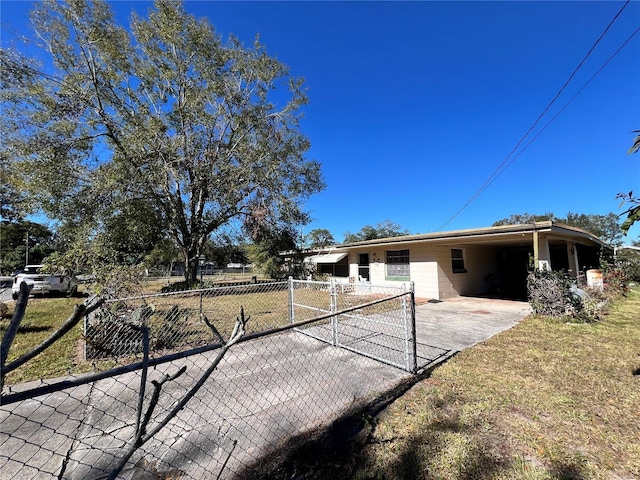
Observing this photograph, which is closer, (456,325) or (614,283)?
(456,325)

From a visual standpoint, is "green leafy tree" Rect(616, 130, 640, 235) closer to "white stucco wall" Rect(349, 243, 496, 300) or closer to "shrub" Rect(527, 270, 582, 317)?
"shrub" Rect(527, 270, 582, 317)

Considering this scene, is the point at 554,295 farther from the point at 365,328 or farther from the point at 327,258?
the point at 327,258

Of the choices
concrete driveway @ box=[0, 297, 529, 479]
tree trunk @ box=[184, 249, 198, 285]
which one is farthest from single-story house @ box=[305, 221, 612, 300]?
tree trunk @ box=[184, 249, 198, 285]

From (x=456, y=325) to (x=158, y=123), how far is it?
566 inches

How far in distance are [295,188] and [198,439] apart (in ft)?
48.3

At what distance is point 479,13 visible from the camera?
26.6ft

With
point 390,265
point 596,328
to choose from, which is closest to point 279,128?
point 390,265

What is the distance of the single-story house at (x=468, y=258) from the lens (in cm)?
975

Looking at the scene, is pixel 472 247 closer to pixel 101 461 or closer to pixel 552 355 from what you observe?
pixel 552 355

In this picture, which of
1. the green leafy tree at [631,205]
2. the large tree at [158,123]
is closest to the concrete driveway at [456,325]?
the green leafy tree at [631,205]

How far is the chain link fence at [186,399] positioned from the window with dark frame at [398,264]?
757 centimetres

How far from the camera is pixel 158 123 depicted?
1284cm

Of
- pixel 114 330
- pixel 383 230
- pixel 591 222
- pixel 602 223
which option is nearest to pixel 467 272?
pixel 114 330

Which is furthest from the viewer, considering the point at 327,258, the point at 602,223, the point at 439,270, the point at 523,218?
the point at 602,223
